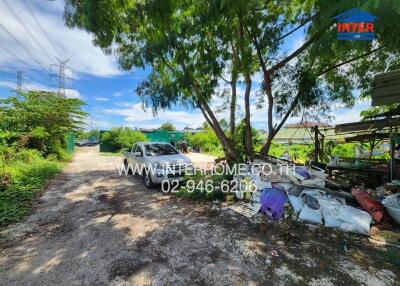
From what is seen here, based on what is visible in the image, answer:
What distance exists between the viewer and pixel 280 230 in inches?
165

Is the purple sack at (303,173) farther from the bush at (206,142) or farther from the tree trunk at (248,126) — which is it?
the bush at (206,142)

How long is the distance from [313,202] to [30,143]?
1440 cm

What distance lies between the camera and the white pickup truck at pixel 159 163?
7.09 meters

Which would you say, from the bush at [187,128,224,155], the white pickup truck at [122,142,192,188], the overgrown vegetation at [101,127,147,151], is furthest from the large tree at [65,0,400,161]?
the overgrown vegetation at [101,127,147,151]

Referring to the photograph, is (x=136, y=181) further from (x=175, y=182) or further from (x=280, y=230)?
(x=280, y=230)

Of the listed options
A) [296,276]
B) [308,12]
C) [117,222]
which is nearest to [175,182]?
[117,222]

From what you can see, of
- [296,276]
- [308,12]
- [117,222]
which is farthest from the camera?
[308,12]

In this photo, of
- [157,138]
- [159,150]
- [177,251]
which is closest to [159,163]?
[159,150]

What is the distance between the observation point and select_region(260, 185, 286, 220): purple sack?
475 centimetres

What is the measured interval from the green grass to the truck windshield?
3563 mm

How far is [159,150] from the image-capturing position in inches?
327

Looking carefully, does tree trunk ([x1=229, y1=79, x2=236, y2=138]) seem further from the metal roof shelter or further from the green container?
the green container

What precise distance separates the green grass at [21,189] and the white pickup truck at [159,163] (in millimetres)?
3149

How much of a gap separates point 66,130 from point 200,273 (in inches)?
584
